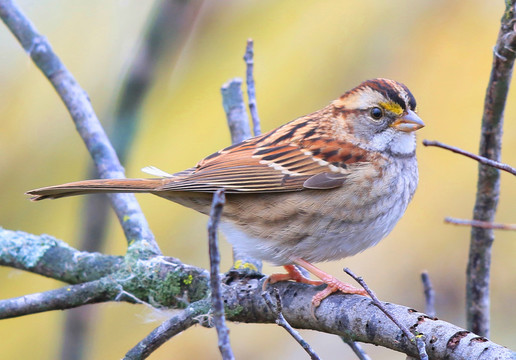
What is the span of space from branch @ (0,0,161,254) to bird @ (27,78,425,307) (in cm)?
25

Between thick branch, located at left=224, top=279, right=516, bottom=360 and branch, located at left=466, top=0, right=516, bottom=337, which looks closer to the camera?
thick branch, located at left=224, top=279, right=516, bottom=360

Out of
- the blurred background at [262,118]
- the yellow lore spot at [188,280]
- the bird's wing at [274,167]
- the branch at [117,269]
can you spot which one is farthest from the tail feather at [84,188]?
the blurred background at [262,118]

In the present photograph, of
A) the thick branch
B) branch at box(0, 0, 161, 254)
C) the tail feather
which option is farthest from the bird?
branch at box(0, 0, 161, 254)

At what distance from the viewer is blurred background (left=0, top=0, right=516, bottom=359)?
4059mm

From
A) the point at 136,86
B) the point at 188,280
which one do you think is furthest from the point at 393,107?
the point at 136,86

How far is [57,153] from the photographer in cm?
424

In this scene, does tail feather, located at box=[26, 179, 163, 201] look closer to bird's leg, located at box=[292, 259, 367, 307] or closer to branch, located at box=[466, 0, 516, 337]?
bird's leg, located at box=[292, 259, 367, 307]

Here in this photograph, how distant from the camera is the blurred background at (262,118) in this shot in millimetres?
4059

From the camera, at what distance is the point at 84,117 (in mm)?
3625

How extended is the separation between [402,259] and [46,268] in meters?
2.16

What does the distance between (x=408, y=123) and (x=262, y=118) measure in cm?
135

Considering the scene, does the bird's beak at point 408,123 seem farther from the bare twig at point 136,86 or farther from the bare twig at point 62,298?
the bare twig at point 62,298

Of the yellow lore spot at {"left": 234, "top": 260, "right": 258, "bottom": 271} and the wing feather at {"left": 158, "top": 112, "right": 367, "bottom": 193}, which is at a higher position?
the wing feather at {"left": 158, "top": 112, "right": 367, "bottom": 193}

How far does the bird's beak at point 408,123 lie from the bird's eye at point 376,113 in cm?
9
